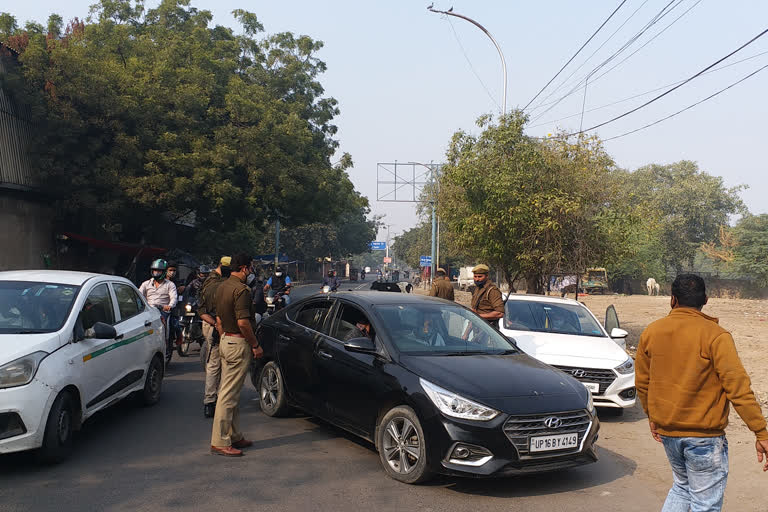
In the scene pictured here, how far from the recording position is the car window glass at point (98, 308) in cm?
669

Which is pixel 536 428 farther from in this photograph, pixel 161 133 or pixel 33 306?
pixel 161 133

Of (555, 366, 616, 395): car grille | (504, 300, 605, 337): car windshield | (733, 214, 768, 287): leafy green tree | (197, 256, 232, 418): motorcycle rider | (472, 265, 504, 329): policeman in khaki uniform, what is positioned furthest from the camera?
(733, 214, 768, 287): leafy green tree

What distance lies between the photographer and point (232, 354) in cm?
642

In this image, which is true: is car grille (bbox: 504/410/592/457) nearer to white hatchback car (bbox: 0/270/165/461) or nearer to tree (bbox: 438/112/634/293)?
white hatchback car (bbox: 0/270/165/461)

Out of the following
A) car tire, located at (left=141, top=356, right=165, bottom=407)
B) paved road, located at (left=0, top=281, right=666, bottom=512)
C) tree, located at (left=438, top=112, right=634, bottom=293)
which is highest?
tree, located at (left=438, top=112, right=634, bottom=293)

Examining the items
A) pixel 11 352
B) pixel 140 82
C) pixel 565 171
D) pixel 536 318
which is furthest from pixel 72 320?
pixel 140 82

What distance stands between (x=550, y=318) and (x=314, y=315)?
167 inches

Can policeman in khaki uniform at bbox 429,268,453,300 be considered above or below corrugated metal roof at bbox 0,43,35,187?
below

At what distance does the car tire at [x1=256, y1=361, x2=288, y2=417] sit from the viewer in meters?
7.70

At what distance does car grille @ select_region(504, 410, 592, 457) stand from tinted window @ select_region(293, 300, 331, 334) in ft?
8.02

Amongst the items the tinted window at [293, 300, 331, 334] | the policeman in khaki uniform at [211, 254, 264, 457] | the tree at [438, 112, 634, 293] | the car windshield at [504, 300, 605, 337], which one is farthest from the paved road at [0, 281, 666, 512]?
the tree at [438, 112, 634, 293]

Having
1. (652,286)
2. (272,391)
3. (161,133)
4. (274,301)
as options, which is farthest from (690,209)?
(272,391)

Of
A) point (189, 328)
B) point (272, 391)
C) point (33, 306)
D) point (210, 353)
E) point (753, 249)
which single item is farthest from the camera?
point (753, 249)

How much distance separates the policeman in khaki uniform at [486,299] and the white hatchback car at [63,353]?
4.44 metres
